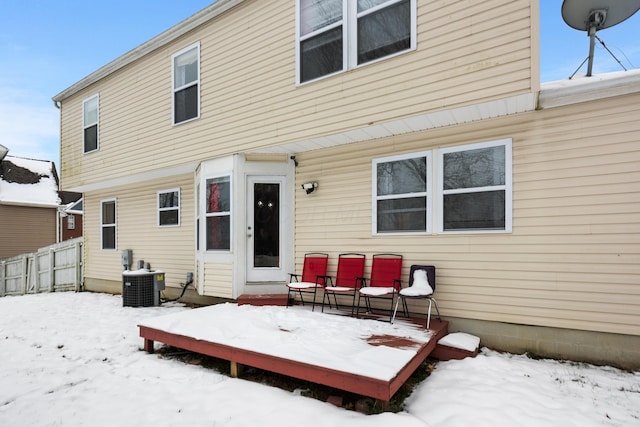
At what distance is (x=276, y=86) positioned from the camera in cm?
562

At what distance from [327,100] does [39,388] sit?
15.5 ft

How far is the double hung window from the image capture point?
14.4ft

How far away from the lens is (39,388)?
3.34 metres

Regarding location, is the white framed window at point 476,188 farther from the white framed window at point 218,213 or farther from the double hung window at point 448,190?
the white framed window at point 218,213

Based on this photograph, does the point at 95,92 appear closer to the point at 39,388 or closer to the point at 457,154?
the point at 39,388

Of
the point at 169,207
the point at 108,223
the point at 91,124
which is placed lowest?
the point at 108,223

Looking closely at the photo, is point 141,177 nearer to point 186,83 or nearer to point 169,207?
point 169,207

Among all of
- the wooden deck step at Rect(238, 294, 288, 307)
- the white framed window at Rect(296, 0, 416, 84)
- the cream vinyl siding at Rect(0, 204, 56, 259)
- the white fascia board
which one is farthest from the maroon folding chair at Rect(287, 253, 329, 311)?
the cream vinyl siding at Rect(0, 204, 56, 259)

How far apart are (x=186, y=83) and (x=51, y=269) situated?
8.05 m

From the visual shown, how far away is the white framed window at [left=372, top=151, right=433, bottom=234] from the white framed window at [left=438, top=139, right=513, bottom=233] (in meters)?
0.21

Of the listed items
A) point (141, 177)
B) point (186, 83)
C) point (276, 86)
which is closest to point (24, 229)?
point (141, 177)

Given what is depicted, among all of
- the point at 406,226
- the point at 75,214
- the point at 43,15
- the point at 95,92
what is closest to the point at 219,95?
the point at 406,226

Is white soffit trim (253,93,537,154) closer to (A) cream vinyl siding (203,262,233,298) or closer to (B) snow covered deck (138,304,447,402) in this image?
(A) cream vinyl siding (203,262,233,298)

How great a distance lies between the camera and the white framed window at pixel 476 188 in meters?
4.36
